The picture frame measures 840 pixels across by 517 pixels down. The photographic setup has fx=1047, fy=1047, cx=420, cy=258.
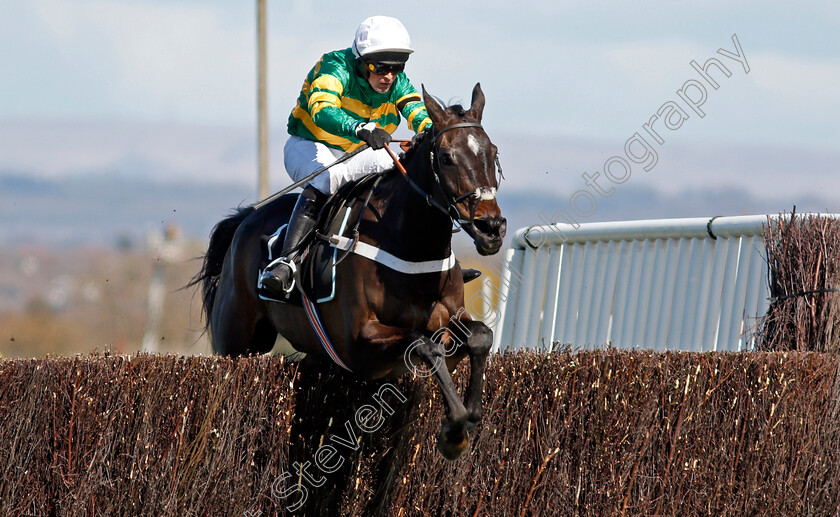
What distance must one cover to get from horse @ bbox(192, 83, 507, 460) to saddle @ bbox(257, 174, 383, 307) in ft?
0.14

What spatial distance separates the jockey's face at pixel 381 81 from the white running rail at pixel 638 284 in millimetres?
2428

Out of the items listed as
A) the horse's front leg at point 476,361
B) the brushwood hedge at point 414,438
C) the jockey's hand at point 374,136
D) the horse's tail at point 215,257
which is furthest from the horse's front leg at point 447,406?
the horse's tail at point 215,257

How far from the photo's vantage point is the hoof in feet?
15.7

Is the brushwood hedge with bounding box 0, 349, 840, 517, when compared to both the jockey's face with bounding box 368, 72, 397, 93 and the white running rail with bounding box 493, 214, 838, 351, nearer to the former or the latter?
the white running rail with bounding box 493, 214, 838, 351

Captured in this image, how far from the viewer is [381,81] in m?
5.88

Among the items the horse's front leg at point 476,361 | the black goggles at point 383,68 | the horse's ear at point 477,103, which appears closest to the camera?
the horse's front leg at point 476,361

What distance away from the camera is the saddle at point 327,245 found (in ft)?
18.1

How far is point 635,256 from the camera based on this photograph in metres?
8.32

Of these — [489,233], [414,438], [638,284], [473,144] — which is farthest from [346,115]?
[638,284]

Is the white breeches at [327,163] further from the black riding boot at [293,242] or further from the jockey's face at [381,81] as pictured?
the jockey's face at [381,81]

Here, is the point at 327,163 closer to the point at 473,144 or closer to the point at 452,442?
the point at 473,144

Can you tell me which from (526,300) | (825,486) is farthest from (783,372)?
(526,300)

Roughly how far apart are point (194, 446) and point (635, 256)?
4433 mm

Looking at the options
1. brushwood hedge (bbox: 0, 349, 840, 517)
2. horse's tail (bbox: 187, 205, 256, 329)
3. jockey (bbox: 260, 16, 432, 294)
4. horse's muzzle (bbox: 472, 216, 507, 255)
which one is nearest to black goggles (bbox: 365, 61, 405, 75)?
jockey (bbox: 260, 16, 432, 294)
